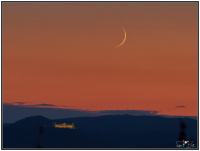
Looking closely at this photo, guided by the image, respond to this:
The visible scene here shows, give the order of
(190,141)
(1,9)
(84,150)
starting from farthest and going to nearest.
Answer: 1. (190,141)
2. (1,9)
3. (84,150)

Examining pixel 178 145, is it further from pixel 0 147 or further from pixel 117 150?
pixel 0 147

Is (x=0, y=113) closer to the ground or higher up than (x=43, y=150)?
higher up

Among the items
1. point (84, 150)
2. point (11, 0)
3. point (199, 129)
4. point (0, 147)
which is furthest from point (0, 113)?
point (199, 129)

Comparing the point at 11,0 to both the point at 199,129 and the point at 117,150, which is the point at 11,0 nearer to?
the point at 117,150

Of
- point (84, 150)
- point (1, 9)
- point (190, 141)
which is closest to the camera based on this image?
point (84, 150)

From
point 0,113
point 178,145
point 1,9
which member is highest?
point 1,9

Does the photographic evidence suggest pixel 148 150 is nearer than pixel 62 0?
Yes

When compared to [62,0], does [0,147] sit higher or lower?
lower

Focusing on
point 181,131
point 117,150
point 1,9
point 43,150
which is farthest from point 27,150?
point 181,131

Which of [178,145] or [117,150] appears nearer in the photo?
[117,150]
